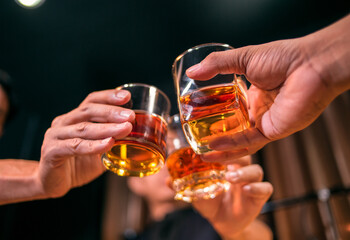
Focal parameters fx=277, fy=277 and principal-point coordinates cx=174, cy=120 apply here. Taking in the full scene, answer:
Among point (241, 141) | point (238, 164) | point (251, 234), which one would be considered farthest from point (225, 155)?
point (251, 234)

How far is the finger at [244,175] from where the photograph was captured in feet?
3.67

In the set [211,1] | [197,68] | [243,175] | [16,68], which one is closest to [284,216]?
[243,175]

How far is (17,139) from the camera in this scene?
3.08 metres

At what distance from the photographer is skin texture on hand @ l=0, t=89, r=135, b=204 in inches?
35.2

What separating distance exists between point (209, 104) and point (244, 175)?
0.42m

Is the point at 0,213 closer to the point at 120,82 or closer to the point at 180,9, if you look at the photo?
the point at 120,82

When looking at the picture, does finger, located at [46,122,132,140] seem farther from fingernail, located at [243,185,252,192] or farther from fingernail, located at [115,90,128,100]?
fingernail, located at [243,185,252,192]

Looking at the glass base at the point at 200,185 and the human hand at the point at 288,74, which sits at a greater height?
the human hand at the point at 288,74

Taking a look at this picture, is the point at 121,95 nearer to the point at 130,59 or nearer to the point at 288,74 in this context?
the point at 288,74

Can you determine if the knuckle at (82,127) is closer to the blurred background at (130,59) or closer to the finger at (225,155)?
the finger at (225,155)

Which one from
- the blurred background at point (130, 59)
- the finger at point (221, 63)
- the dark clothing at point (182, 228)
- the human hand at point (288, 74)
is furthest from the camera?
the blurred background at point (130, 59)

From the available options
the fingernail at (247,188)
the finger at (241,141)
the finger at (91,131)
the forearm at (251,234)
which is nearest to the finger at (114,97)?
the finger at (91,131)

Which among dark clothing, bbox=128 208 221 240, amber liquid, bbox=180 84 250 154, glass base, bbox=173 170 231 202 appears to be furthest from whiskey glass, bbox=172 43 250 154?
dark clothing, bbox=128 208 221 240

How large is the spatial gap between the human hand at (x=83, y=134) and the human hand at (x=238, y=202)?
1.71 feet
